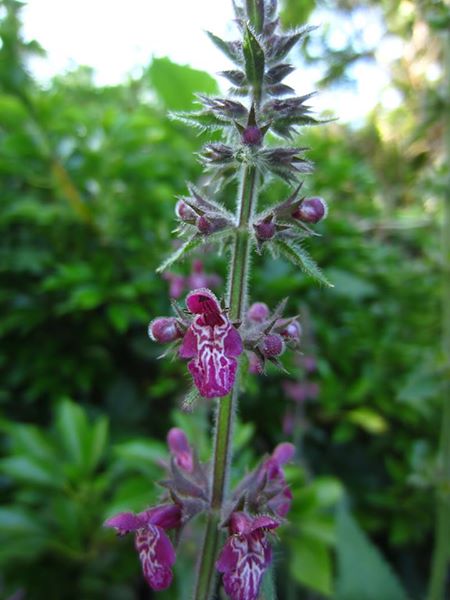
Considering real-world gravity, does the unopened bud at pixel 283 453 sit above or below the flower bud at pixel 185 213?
below

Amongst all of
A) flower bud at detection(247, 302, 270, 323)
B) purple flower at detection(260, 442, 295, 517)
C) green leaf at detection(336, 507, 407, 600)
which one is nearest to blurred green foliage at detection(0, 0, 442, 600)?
green leaf at detection(336, 507, 407, 600)

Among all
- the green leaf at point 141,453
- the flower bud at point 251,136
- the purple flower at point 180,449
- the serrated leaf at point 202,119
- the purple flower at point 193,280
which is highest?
the purple flower at point 193,280

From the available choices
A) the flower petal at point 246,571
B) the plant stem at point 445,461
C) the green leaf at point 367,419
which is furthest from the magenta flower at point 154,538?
the green leaf at point 367,419

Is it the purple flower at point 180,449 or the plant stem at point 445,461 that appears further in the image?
the plant stem at point 445,461

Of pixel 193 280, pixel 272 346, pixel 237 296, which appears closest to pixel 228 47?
pixel 237 296

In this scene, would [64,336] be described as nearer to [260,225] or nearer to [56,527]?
[56,527]

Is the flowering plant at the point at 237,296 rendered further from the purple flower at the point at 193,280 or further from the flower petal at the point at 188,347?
the purple flower at the point at 193,280

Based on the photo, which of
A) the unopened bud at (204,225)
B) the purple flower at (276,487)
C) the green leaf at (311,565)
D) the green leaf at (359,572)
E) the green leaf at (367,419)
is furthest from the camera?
the green leaf at (367,419)
